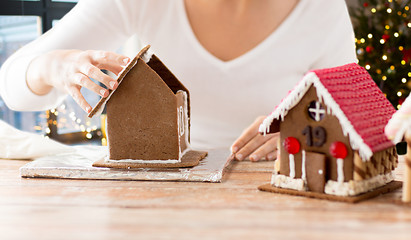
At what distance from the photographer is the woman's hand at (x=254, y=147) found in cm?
119

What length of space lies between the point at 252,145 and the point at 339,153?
44 centimetres

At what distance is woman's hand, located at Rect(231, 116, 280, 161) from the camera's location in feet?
3.91

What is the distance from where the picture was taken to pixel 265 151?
1191 mm

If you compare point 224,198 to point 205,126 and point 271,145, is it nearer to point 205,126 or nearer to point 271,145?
point 271,145

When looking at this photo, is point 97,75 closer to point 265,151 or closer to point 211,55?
point 265,151

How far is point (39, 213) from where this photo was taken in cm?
76

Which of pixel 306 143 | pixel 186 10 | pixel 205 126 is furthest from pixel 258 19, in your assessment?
pixel 306 143

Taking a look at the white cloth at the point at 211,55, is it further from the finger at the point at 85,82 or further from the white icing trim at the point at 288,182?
the white icing trim at the point at 288,182

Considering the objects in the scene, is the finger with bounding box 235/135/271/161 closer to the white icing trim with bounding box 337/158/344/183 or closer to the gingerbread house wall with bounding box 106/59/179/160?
the gingerbread house wall with bounding box 106/59/179/160

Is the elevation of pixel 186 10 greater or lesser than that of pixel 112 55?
greater

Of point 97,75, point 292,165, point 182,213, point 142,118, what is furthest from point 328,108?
point 97,75

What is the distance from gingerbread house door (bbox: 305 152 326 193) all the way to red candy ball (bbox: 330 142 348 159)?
22mm

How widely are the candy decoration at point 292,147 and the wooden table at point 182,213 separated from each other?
0.06 meters

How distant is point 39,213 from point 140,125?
1.09ft
